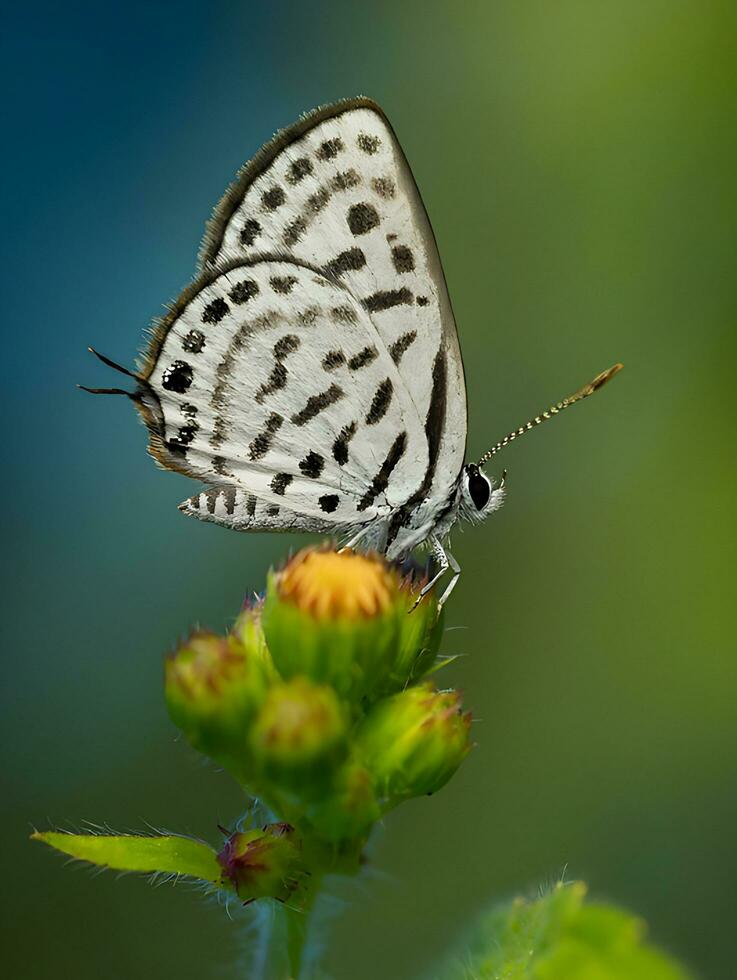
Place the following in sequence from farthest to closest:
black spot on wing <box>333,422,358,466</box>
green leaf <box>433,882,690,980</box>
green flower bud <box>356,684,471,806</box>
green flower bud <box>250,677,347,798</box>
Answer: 1. black spot on wing <box>333,422,358,466</box>
2. green flower bud <box>356,684,471,806</box>
3. green flower bud <box>250,677,347,798</box>
4. green leaf <box>433,882,690,980</box>

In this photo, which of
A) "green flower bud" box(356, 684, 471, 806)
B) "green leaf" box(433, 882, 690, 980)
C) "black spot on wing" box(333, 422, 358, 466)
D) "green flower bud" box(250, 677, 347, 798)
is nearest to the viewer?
"green leaf" box(433, 882, 690, 980)

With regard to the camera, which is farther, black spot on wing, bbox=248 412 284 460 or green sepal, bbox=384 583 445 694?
black spot on wing, bbox=248 412 284 460

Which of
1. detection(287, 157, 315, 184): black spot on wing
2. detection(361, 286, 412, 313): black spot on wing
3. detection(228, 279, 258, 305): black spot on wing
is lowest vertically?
detection(228, 279, 258, 305): black spot on wing

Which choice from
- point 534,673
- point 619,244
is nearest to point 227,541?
point 534,673

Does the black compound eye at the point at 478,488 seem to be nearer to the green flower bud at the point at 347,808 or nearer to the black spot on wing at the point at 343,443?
the black spot on wing at the point at 343,443

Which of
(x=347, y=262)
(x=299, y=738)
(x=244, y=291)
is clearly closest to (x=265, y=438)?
(x=244, y=291)

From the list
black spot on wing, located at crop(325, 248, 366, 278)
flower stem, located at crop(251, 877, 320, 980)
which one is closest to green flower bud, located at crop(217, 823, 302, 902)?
flower stem, located at crop(251, 877, 320, 980)

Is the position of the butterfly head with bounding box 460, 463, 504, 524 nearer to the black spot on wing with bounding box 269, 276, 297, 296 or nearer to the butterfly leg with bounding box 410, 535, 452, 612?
the butterfly leg with bounding box 410, 535, 452, 612

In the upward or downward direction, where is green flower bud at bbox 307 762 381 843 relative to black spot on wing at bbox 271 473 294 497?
downward
